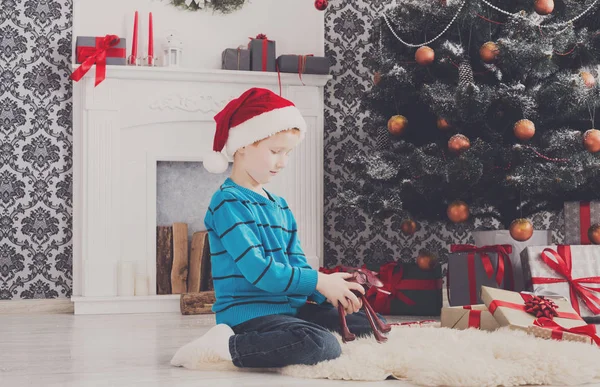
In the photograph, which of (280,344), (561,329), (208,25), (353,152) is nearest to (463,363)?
(280,344)

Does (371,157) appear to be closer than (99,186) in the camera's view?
Yes

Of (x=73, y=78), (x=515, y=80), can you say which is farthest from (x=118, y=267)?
(x=515, y=80)

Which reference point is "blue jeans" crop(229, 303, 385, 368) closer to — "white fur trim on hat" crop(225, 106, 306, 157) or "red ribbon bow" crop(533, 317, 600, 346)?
"white fur trim on hat" crop(225, 106, 306, 157)

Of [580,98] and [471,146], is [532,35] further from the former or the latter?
[471,146]

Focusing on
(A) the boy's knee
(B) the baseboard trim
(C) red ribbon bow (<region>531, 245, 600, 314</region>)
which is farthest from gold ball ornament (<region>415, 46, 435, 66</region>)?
(B) the baseboard trim

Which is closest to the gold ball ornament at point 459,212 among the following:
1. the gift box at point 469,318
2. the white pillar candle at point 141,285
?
the gift box at point 469,318

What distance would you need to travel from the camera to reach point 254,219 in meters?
2.02

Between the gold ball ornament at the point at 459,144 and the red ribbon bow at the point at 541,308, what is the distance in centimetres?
101

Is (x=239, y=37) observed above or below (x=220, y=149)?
above

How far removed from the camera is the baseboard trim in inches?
145

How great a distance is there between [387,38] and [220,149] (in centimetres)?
165

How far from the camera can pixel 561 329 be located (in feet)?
6.96

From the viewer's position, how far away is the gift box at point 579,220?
3203 millimetres

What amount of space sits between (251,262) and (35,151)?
2298mm
